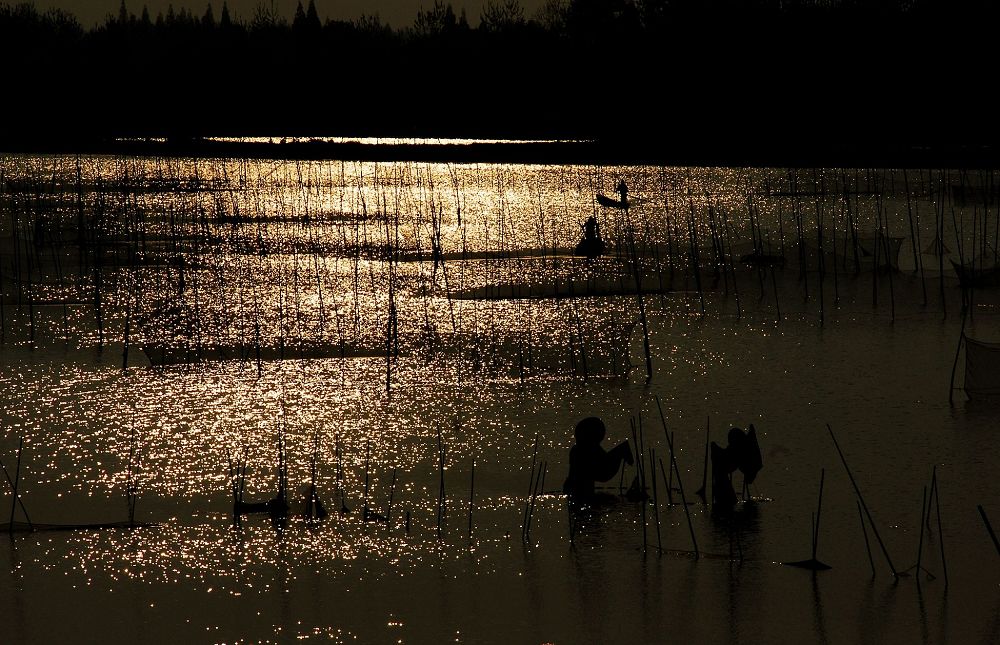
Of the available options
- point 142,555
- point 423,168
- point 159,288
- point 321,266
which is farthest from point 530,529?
point 423,168

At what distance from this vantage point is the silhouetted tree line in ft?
65.6

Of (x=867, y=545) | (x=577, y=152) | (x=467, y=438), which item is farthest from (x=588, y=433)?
(x=577, y=152)

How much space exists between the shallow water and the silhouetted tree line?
1401 centimetres

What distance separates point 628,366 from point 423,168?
10215 mm

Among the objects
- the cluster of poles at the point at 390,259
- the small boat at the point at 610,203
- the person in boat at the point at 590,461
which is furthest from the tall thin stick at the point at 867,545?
the small boat at the point at 610,203

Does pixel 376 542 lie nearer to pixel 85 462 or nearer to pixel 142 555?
pixel 142 555

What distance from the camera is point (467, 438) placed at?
344 centimetres

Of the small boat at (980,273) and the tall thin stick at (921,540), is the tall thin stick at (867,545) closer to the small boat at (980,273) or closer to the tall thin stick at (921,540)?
the tall thin stick at (921,540)

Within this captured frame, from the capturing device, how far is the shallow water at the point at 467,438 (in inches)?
91.5

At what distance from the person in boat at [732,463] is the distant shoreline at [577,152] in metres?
12.8

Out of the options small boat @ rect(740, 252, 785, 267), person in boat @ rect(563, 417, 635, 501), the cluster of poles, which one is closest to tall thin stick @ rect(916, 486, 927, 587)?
person in boat @ rect(563, 417, 635, 501)

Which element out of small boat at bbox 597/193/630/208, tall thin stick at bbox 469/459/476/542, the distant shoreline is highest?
the distant shoreline

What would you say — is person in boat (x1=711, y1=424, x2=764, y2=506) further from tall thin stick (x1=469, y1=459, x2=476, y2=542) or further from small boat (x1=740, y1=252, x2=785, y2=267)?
small boat (x1=740, y1=252, x2=785, y2=267)

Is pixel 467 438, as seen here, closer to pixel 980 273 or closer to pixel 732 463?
pixel 732 463
